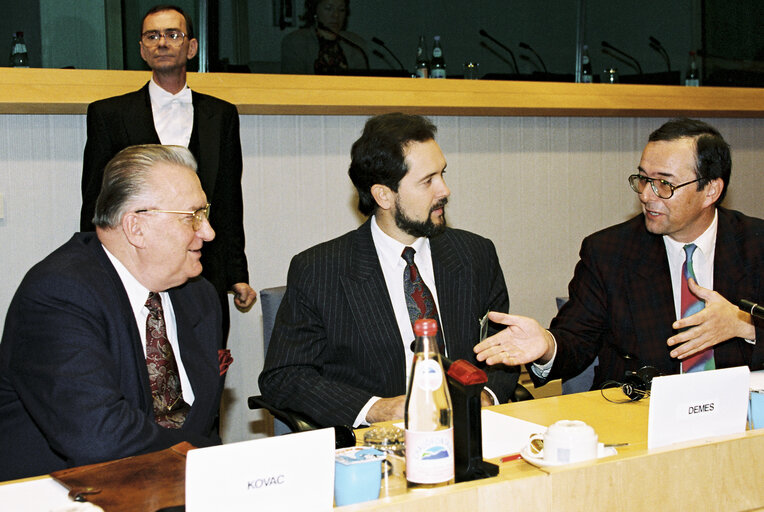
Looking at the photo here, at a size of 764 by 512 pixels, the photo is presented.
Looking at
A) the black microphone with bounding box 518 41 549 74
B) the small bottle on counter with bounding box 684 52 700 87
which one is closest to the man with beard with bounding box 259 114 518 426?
the black microphone with bounding box 518 41 549 74

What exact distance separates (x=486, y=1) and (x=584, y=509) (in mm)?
3555

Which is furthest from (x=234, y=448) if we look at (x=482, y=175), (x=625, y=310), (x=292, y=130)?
(x=482, y=175)

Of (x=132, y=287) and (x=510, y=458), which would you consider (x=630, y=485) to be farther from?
(x=132, y=287)

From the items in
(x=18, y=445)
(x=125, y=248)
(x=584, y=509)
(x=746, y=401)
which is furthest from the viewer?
(x=125, y=248)

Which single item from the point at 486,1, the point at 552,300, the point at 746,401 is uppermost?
the point at 486,1

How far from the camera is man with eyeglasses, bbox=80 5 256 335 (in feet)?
10.6

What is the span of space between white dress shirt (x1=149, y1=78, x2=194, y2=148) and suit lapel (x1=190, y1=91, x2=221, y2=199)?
3 centimetres

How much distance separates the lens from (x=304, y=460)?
1.27 m

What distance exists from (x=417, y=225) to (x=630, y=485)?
4.26ft

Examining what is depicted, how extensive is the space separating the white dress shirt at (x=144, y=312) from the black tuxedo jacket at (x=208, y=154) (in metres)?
1.19

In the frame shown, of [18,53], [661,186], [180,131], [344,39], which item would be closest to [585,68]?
[344,39]

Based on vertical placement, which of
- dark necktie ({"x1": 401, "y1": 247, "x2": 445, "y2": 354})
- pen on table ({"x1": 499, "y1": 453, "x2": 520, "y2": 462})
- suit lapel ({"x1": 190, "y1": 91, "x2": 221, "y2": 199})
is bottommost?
pen on table ({"x1": 499, "y1": 453, "x2": 520, "y2": 462})

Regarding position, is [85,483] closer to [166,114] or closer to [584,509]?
[584,509]

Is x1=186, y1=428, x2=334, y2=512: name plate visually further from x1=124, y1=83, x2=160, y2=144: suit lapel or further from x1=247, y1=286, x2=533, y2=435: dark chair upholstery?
x1=124, y1=83, x2=160, y2=144: suit lapel
